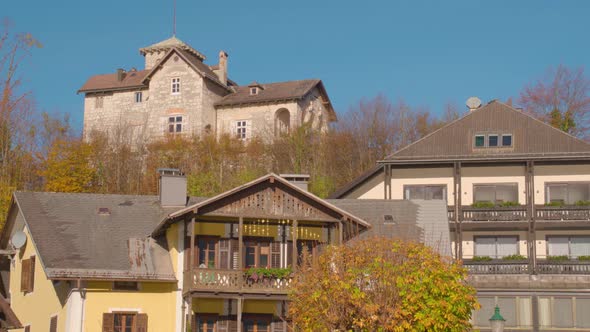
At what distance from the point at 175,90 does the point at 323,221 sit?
35310 millimetres

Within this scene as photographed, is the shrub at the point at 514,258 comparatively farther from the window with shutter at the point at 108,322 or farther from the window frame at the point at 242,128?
the window frame at the point at 242,128

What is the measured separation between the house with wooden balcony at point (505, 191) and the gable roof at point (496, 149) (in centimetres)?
4

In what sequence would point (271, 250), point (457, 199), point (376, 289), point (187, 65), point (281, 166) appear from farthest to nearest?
1. point (187, 65)
2. point (281, 166)
3. point (457, 199)
4. point (271, 250)
5. point (376, 289)

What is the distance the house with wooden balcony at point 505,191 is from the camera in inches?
1613

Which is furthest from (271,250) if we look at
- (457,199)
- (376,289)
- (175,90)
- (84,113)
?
(84,113)

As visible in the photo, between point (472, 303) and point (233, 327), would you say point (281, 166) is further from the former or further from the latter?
point (472, 303)

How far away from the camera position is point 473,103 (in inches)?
1935

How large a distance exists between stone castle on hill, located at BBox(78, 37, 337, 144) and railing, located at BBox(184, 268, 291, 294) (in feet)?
104

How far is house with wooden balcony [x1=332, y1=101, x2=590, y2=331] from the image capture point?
4097cm

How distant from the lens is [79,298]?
2906cm

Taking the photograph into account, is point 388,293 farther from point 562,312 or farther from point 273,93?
point 273,93

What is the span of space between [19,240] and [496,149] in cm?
2180

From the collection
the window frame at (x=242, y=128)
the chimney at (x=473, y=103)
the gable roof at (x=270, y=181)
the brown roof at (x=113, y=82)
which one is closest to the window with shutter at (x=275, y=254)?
the gable roof at (x=270, y=181)

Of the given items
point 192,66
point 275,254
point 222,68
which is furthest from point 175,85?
point 275,254
